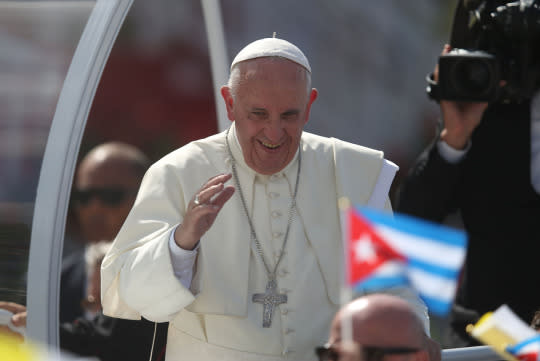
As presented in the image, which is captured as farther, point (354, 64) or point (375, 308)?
point (354, 64)

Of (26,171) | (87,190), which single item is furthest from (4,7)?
(87,190)

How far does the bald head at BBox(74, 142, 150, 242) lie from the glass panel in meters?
0.54

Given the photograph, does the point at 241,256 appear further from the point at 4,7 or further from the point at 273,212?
the point at 4,7

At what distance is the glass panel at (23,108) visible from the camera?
3.55 metres

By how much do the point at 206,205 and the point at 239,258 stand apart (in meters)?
0.56

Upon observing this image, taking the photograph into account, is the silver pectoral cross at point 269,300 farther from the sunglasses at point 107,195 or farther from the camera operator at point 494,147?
the sunglasses at point 107,195

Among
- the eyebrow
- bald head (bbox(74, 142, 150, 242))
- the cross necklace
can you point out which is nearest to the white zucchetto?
the eyebrow

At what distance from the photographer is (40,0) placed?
3734 millimetres

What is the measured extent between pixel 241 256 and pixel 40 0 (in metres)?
1.26

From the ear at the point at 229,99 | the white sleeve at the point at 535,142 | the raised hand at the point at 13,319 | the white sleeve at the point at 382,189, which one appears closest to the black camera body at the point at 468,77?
the white sleeve at the point at 535,142

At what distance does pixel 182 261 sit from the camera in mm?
3201

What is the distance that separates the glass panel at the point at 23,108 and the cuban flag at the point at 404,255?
1.61m

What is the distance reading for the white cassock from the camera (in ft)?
10.7

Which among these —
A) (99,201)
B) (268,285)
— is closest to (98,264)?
(99,201)
